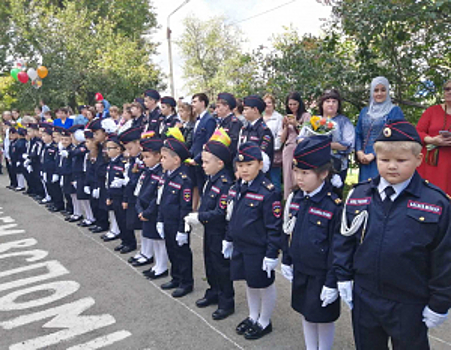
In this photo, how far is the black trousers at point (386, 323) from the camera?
2414 millimetres

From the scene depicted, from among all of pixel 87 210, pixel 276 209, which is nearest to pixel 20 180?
pixel 87 210

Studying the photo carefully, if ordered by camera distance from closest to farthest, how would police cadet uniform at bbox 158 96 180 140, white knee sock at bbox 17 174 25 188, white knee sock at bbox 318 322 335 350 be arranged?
white knee sock at bbox 318 322 335 350
police cadet uniform at bbox 158 96 180 140
white knee sock at bbox 17 174 25 188

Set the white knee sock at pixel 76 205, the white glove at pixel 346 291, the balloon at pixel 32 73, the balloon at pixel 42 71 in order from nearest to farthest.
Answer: the white glove at pixel 346 291, the white knee sock at pixel 76 205, the balloon at pixel 42 71, the balloon at pixel 32 73

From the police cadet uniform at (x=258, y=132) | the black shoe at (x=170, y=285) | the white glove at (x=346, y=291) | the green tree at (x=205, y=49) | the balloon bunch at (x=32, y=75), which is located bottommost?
the black shoe at (x=170, y=285)

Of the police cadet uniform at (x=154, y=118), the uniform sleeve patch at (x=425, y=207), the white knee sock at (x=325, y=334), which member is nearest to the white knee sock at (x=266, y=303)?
the white knee sock at (x=325, y=334)

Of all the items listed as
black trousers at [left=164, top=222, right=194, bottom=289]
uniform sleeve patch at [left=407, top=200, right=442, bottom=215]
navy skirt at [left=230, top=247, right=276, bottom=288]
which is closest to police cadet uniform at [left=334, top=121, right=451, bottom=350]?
uniform sleeve patch at [left=407, top=200, right=442, bottom=215]

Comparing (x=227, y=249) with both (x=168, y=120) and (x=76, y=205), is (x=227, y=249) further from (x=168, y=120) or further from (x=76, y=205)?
(x=76, y=205)

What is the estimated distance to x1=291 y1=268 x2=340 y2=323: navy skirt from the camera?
10.1ft

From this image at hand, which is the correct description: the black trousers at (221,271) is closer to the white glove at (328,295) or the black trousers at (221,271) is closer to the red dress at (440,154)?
the white glove at (328,295)

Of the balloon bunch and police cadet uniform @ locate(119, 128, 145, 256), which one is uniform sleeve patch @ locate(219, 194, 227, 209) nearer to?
police cadet uniform @ locate(119, 128, 145, 256)

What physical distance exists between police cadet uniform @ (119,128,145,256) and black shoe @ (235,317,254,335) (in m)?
2.51

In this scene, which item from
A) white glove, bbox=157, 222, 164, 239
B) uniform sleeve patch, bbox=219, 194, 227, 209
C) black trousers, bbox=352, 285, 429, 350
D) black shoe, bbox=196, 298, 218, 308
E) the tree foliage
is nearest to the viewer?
black trousers, bbox=352, 285, 429, 350

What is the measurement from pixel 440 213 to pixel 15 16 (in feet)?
71.5

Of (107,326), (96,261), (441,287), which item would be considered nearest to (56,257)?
(96,261)
